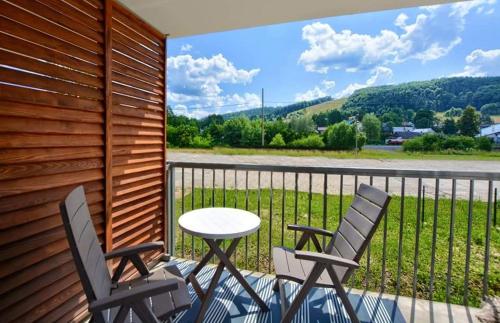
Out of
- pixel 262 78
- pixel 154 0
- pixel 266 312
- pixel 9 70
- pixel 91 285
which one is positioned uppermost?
pixel 262 78

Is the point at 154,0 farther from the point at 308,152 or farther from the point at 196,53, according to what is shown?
the point at 196,53

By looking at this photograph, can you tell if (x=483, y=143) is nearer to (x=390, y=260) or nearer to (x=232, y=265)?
(x=390, y=260)

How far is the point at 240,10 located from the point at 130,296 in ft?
7.66

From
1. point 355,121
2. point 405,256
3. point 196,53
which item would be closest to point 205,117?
point 196,53

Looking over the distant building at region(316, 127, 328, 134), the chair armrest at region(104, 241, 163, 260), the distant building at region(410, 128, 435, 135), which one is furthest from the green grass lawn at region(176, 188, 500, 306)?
the distant building at region(316, 127, 328, 134)

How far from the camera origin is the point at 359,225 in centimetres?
199

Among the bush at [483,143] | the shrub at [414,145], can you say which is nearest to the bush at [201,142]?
the shrub at [414,145]

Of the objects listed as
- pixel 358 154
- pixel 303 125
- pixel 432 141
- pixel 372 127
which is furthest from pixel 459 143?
pixel 303 125

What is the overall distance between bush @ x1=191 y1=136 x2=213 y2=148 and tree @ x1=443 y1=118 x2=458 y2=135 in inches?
634

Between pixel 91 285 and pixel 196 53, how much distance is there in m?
24.7

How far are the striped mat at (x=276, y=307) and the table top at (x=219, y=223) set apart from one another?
26.2 inches

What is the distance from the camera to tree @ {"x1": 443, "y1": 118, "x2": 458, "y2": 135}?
18.7 m

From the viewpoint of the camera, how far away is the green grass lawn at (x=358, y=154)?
689 inches

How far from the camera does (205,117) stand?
23.3 metres
